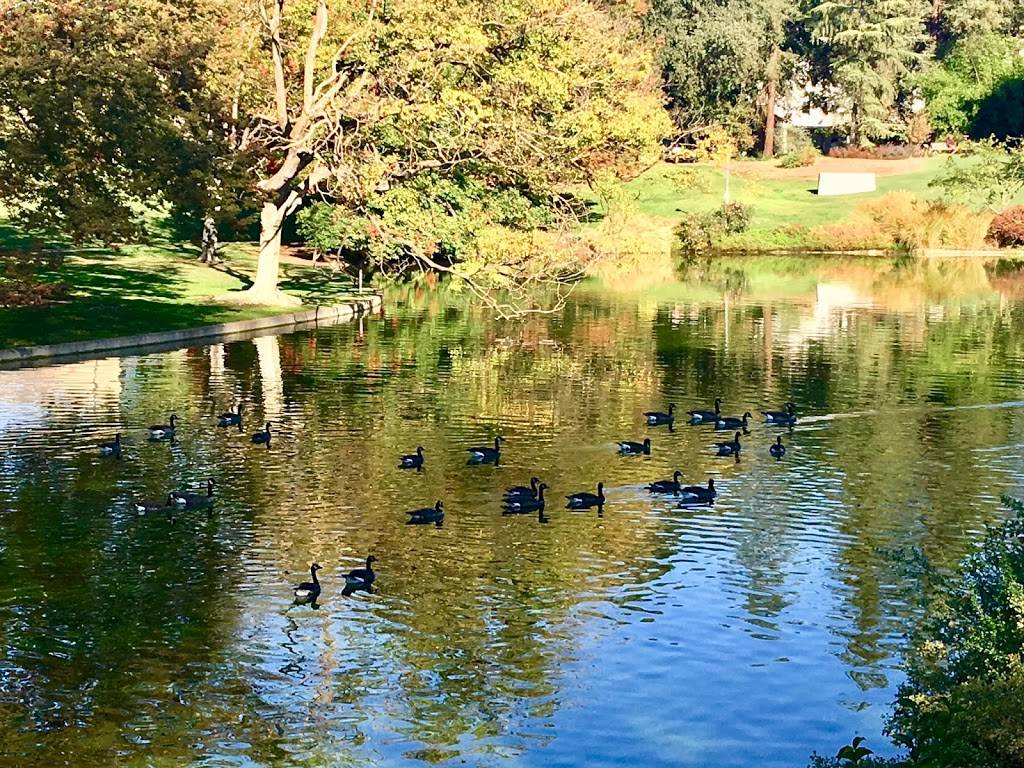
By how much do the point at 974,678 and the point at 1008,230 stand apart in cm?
9278

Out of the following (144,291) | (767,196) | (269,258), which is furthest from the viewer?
(767,196)

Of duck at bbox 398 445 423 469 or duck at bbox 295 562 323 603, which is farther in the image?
duck at bbox 398 445 423 469

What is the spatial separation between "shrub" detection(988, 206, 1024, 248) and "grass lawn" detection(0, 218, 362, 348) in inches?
1930

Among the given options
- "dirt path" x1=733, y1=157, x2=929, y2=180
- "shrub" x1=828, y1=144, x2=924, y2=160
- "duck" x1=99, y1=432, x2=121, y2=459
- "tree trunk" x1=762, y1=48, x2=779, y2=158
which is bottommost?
"duck" x1=99, y1=432, x2=121, y2=459

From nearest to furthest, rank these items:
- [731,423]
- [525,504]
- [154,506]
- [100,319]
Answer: [154,506], [525,504], [731,423], [100,319]

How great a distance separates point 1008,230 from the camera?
101500 mm

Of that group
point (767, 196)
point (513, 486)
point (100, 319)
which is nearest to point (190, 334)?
point (100, 319)

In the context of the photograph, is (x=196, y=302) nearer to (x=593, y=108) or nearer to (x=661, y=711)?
(x=593, y=108)

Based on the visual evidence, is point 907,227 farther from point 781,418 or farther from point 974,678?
point 974,678

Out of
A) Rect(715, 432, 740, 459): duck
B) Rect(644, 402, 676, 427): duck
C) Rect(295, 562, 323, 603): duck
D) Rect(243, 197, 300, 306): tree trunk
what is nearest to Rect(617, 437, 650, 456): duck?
Rect(715, 432, 740, 459): duck

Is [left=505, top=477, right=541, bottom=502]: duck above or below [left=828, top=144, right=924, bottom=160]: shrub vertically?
below

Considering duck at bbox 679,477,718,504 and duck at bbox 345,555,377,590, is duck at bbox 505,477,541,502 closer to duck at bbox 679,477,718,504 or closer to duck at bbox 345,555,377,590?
duck at bbox 679,477,718,504

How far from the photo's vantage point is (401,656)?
63.6ft

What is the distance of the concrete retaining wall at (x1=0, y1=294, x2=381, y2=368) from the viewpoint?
45250mm
